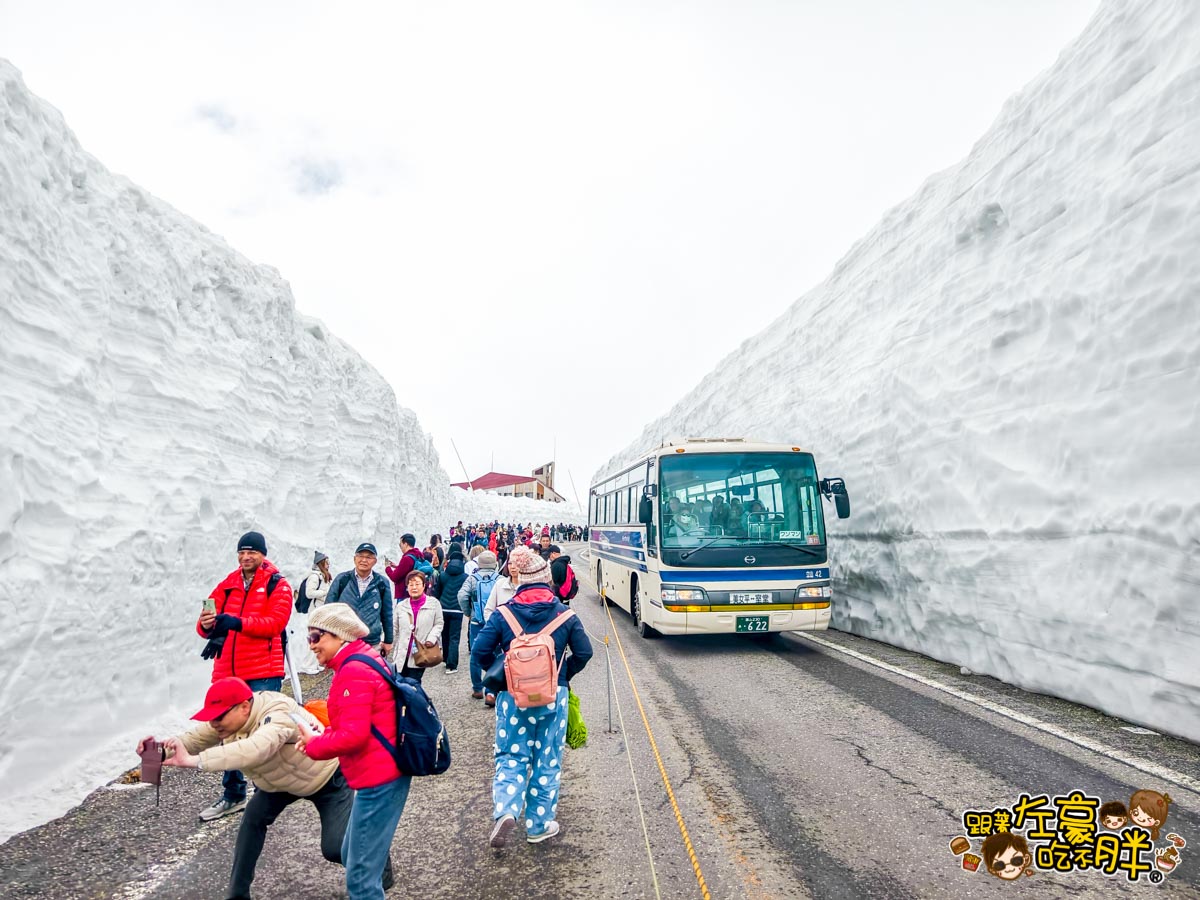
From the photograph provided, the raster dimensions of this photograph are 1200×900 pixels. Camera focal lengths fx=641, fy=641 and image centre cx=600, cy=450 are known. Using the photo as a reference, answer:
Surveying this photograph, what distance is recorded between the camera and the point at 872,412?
11117mm

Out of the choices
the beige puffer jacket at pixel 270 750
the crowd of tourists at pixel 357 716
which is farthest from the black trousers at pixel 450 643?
the beige puffer jacket at pixel 270 750

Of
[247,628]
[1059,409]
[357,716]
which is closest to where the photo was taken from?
[357,716]

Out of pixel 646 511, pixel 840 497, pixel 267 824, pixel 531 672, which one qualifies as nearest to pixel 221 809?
pixel 267 824

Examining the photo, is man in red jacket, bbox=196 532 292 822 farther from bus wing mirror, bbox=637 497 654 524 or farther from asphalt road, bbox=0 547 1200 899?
bus wing mirror, bbox=637 497 654 524

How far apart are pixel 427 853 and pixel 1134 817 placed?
401cm

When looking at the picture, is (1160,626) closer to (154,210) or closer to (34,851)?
(34,851)

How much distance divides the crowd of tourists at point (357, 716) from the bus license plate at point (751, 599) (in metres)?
3.99

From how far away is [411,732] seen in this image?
8.89 feet

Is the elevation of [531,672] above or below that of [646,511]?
below

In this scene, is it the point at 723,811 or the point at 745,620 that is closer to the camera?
the point at 723,811

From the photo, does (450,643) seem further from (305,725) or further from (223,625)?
(305,725)

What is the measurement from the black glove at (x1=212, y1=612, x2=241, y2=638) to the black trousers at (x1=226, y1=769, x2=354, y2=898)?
4.65 ft

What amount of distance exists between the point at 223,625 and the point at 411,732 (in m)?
2.09

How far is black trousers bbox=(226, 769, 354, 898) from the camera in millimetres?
2902
